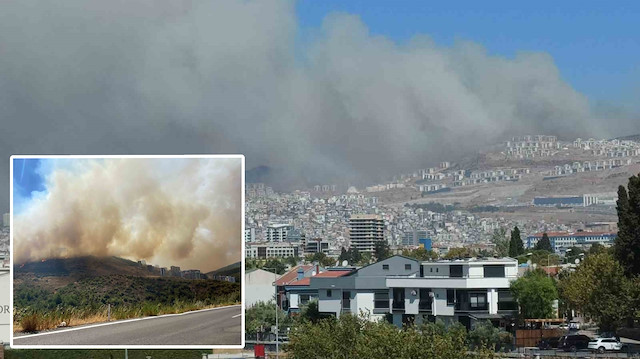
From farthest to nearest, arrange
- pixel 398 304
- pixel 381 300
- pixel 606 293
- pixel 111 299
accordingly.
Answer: pixel 381 300, pixel 398 304, pixel 606 293, pixel 111 299

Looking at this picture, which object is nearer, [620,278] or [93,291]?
[93,291]

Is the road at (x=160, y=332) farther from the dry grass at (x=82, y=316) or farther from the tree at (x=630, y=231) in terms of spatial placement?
Answer: the tree at (x=630, y=231)

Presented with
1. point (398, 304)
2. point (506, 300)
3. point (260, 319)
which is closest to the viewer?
point (506, 300)

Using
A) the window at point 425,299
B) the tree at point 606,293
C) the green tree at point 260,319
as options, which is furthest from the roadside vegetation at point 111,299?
the green tree at point 260,319

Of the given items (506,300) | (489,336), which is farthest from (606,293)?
(489,336)

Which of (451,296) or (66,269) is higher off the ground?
(451,296)

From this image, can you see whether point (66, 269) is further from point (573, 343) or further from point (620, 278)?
point (620, 278)

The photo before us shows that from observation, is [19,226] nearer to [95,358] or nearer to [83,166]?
[83,166]

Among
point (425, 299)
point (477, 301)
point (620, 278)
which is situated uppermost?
point (620, 278)

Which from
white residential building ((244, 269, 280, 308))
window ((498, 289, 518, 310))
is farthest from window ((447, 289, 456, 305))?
white residential building ((244, 269, 280, 308))
